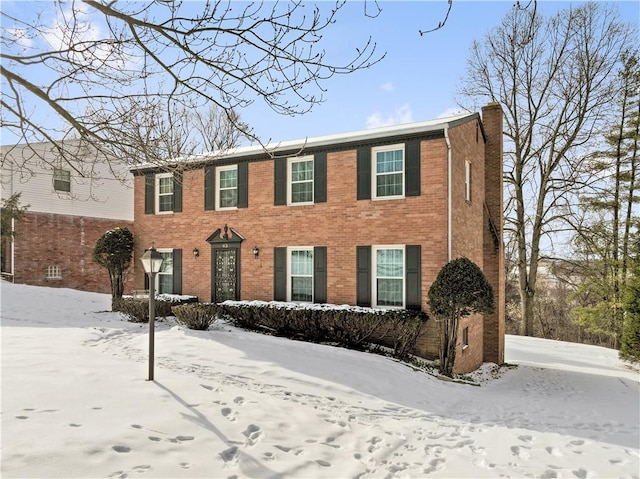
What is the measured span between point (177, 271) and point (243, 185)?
4122 mm

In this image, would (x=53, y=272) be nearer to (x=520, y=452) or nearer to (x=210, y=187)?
(x=210, y=187)

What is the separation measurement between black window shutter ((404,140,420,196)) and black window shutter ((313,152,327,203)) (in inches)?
98.3

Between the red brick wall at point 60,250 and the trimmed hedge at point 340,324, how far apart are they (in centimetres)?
1448

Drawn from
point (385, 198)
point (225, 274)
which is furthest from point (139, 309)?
point (385, 198)

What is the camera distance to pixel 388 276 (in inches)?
476

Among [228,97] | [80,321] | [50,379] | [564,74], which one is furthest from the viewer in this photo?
[564,74]

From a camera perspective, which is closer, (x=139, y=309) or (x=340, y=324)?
(x=340, y=324)

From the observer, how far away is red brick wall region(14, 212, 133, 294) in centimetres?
2166

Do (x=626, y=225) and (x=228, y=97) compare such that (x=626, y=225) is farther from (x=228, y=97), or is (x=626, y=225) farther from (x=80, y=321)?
(x=80, y=321)

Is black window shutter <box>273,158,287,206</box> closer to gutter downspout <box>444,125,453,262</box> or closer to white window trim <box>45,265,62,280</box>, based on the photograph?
gutter downspout <box>444,125,453,262</box>

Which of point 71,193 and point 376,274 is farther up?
point 71,193

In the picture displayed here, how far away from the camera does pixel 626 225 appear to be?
66.7 feet

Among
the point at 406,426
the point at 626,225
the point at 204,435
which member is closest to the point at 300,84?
the point at 204,435

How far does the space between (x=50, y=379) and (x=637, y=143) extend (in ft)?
→ 84.2
